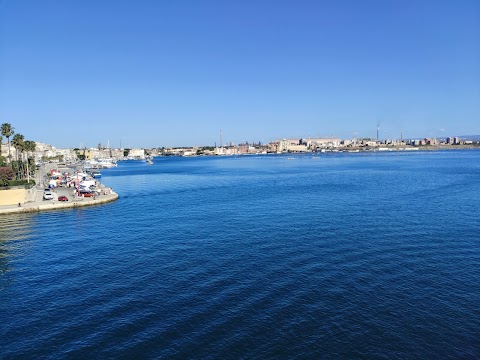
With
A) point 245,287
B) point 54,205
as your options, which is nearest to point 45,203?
point 54,205

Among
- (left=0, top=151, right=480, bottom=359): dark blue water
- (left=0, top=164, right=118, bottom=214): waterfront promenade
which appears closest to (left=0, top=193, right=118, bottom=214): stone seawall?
(left=0, top=164, right=118, bottom=214): waterfront promenade

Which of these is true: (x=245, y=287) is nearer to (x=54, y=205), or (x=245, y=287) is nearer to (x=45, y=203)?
(x=54, y=205)

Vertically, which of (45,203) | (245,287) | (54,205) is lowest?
(245,287)

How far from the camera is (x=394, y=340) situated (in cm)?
1744

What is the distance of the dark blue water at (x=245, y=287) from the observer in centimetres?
1745

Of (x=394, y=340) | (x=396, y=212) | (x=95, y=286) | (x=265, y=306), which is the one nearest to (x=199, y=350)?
(x=265, y=306)

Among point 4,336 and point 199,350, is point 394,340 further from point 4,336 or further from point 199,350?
point 4,336

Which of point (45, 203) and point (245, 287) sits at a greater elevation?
point (45, 203)

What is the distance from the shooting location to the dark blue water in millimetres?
17453

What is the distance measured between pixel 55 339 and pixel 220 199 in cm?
4830

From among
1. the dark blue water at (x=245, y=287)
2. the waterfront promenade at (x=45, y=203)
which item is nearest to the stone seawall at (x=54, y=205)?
the waterfront promenade at (x=45, y=203)

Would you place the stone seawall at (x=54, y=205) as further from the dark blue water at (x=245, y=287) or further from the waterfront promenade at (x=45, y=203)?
the dark blue water at (x=245, y=287)

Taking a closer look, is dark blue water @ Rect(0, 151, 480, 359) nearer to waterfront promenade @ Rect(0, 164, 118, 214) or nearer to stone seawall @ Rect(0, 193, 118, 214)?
stone seawall @ Rect(0, 193, 118, 214)

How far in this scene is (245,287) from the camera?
2364cm
